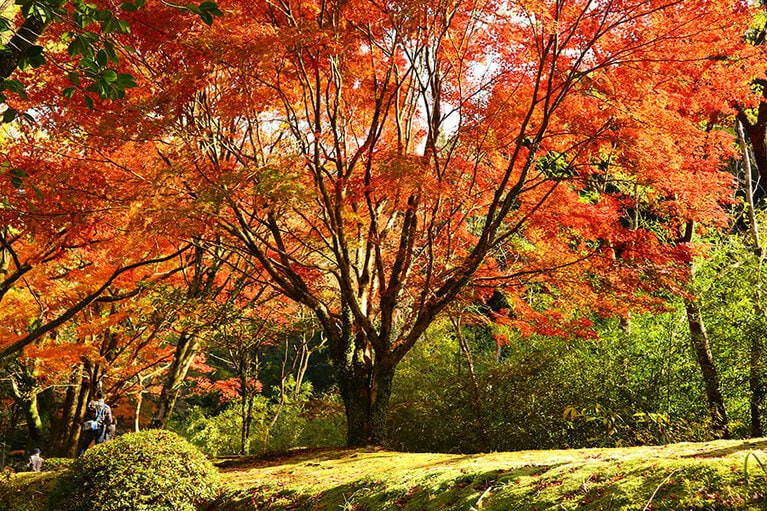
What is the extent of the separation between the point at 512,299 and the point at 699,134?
368 centimetres

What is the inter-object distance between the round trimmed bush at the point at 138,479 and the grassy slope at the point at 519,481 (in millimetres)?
407

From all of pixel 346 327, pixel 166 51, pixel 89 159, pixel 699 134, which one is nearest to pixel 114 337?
pixel 89 159

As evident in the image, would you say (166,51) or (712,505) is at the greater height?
(166,51)

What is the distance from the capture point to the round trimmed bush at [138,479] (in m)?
6.18

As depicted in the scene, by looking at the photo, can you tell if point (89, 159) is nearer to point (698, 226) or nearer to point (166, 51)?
point (166, 51)

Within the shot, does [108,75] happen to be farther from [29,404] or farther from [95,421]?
[29,404]

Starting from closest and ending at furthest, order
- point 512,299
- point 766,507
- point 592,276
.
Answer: point 766,507 → point 592,276 → point 512,299

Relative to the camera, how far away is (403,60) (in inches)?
338

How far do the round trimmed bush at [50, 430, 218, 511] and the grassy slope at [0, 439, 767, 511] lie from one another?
41 cm

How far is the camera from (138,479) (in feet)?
20.6

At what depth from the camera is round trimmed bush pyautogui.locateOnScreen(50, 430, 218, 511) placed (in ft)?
20.3

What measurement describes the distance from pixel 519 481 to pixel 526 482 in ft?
0.26

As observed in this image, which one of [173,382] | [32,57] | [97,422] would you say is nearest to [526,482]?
[32,57]

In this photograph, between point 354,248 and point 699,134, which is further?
point 354,248
